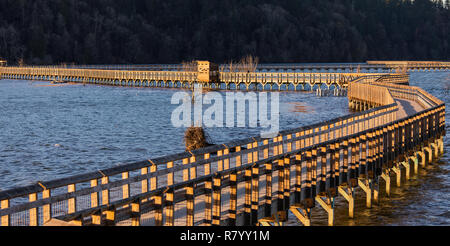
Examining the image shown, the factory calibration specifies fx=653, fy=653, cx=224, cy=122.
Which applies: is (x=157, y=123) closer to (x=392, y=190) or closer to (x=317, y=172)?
(x=392, y=190)

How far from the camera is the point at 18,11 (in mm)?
185875

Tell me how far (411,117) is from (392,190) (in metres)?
3.13

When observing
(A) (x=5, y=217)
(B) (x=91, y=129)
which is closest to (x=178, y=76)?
(B) (x=91, y=129)

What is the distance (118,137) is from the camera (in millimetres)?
46469

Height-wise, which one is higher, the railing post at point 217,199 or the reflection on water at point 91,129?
the railing post at point 217,199

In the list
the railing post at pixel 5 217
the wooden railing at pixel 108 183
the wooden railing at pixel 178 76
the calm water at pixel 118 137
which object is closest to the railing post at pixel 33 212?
the wooden railing at pixel 108 183

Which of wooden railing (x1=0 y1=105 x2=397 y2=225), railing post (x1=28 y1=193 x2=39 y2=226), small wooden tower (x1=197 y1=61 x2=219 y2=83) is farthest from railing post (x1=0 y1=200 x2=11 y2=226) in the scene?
small wooden tower (x1=197 y1=61 x2=219 y2=83)

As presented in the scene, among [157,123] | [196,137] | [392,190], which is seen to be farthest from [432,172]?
[157,123]

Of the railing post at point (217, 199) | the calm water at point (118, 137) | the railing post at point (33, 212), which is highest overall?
the railing post at point (33, 212)

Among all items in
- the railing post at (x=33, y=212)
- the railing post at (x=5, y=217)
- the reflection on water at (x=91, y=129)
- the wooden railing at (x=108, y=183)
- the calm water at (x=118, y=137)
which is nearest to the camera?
the railing post at (x=5, y=217)

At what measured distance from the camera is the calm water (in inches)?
955

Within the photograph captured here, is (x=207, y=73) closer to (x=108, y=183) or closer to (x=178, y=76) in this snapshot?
(x=178, y=76)

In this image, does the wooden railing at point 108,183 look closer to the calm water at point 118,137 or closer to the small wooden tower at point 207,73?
the calm water at point 118,137

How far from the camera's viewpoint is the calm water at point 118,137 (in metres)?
24.2
